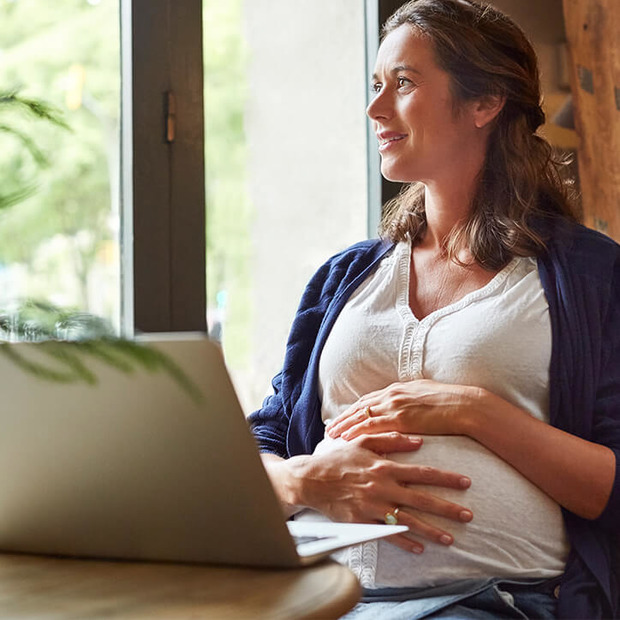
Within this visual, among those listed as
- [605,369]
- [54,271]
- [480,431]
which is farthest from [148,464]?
[54,271]

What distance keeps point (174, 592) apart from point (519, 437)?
2.31ft

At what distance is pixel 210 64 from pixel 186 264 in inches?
17.6

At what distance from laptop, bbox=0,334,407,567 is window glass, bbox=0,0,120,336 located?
2.80 ft

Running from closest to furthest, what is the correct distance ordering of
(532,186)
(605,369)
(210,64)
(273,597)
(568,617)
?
(273,597)
(568,617)
(605,369)
(532,186)
(210,64)

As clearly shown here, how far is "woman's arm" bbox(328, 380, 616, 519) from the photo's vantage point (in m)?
1.19

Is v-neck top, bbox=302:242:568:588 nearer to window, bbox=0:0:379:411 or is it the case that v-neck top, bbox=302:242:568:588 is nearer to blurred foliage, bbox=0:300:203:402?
window, bbox=0:0:379:411

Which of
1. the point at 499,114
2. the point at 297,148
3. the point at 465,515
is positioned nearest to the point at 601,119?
the point at 297,148

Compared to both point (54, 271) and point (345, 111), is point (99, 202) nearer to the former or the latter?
point (54, 271)

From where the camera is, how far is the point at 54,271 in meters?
1.60

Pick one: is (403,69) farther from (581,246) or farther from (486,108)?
(581,246)

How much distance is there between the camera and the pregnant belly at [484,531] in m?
1.15

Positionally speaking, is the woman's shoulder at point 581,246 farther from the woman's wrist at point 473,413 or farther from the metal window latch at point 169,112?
the metal window latch at point 169,112

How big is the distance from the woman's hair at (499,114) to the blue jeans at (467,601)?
21.7 inches

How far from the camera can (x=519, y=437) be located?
1196 mm
